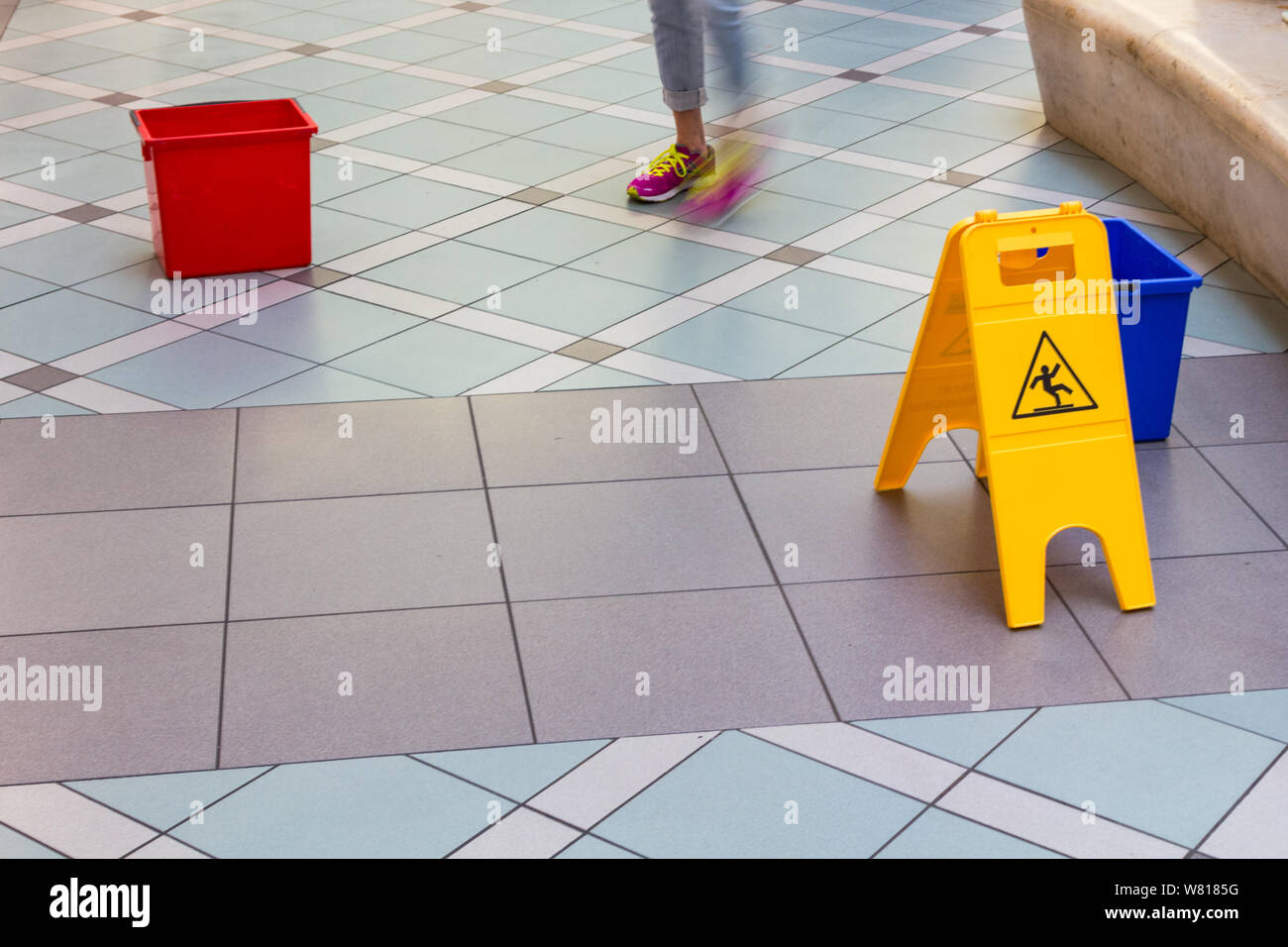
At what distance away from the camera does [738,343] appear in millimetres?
4379

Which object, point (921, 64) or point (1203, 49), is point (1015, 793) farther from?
point (921, 64)

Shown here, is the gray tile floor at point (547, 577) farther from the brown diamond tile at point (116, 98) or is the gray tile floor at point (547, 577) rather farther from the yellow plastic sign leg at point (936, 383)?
the brown diamond tile at point (116, 98)

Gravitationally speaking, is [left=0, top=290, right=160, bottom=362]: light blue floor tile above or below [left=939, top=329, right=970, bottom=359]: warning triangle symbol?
below

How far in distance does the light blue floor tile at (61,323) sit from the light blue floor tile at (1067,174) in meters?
3.13

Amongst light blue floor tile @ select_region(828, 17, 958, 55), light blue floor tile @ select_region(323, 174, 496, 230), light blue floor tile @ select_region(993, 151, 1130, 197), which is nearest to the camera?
light blue floor tile @ select_region(323, 174, 496, 230)

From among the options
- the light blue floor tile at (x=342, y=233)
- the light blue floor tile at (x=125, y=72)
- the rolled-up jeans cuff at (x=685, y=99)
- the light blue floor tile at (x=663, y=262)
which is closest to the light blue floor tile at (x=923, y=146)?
the rolled-up jeans cuff at (x=685, y=99)

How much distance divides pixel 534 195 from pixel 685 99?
0.65 meters

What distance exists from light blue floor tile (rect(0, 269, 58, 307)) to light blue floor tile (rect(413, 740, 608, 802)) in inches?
102

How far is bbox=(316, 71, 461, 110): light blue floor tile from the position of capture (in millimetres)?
6516

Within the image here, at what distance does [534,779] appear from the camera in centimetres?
267

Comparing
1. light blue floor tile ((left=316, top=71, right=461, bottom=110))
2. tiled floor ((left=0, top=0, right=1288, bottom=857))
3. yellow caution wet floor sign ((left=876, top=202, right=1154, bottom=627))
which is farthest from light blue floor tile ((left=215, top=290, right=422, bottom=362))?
light blue floor tile ((left=316, top=71, right=461, bottom=110))

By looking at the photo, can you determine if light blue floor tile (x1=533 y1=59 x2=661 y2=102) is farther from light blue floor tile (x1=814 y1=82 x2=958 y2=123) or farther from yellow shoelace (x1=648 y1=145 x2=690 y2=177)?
yellow shoelace (x1=648 y1=145 x2=690 y2=177)

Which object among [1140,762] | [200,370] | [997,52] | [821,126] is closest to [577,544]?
[1140,762]
